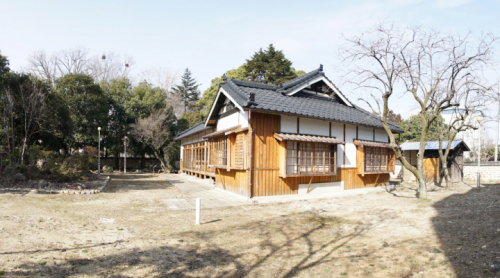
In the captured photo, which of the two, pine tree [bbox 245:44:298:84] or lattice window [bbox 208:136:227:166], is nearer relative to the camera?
lattice window [bbox 208:136:227:166]

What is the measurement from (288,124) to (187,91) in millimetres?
39399

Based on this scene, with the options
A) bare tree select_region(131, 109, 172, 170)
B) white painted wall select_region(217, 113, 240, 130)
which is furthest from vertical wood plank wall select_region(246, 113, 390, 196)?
bare tree select_region(131, 109, 172, 170)

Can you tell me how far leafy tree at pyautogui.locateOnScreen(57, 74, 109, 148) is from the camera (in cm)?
2211

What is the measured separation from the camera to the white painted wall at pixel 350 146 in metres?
13.4

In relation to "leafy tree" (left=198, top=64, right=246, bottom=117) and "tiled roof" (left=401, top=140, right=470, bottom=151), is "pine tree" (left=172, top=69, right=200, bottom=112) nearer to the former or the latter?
"leafy tree" (left=198, top=64, right=246, bottom=117)

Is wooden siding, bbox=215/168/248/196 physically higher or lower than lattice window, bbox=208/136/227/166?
lower

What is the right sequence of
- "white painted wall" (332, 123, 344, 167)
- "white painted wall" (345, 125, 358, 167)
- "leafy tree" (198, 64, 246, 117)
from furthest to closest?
"leafy tree" (198, 64, 246, 117) < "white painted wall" (345, 125, 358, 167) < "white painted wall" (332, 123, 344, 167)

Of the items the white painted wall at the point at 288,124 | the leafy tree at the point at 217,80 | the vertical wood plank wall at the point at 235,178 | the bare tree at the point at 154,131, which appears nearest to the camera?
the vertical wood plank wall at the point at 235,178

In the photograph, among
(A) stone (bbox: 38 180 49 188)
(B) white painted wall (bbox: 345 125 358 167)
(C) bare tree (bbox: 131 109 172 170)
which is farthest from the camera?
(C) bare tree (bbox: 131 109 172 170)

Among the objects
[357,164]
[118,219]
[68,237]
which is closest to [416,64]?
[357,164]

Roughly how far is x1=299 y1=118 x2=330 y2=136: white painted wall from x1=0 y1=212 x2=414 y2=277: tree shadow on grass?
554 cm

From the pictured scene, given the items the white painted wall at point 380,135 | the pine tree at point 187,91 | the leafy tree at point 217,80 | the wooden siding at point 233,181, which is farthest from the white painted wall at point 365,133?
the pine tree at point 187,91

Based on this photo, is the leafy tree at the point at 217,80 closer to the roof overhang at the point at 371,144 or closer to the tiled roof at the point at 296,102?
the tiled roof at the point at 296,102

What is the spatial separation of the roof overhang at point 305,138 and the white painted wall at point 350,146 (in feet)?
4.05
